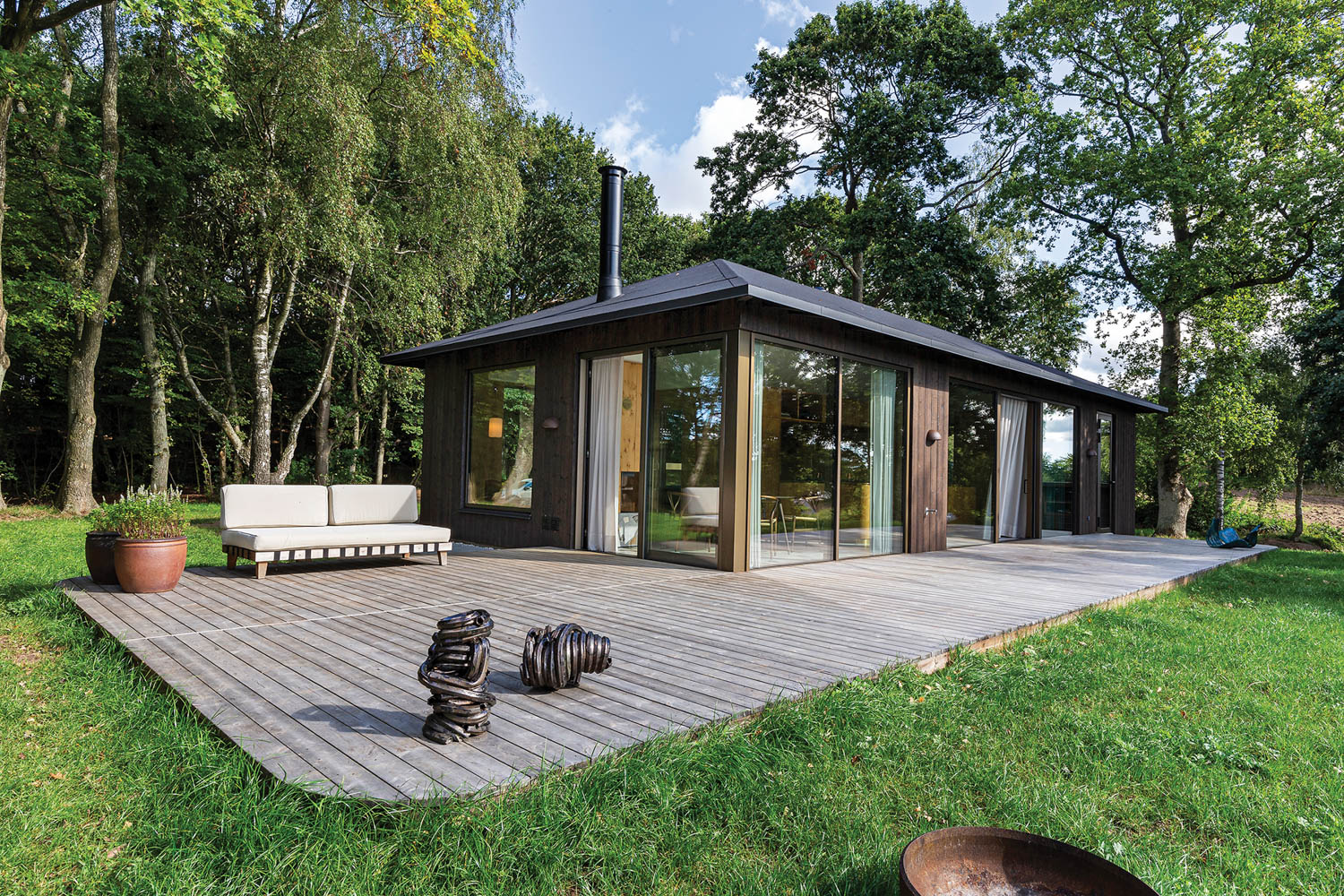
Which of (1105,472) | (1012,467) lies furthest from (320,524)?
(1105,472)

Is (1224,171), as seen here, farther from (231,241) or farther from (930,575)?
(231,241)

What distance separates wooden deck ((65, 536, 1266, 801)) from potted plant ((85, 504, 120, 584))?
0.50ft

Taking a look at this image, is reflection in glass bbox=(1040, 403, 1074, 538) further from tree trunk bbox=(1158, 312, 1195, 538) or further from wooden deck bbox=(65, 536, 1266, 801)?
tree trunk bbox=(1158, 312, 1195, 538)

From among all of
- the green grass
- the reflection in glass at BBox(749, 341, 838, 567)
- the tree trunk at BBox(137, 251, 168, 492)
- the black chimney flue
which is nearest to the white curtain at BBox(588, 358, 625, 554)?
the black chimney flue

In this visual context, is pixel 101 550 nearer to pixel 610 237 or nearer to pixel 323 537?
pixel 323 537

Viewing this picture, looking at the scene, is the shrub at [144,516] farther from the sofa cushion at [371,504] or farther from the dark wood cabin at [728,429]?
the dark wood cabin at [728,429]

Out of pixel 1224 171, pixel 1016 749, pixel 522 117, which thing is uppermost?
pixel 522 117

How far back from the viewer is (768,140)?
17.1 m

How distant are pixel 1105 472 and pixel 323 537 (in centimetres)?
1217

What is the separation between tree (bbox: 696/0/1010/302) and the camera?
1561cm

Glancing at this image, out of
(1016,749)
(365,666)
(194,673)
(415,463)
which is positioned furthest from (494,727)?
(415,463)

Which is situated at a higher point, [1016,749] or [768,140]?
[768,140]

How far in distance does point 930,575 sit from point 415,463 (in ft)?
44.6

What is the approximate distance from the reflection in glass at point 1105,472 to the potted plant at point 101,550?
1298cm
